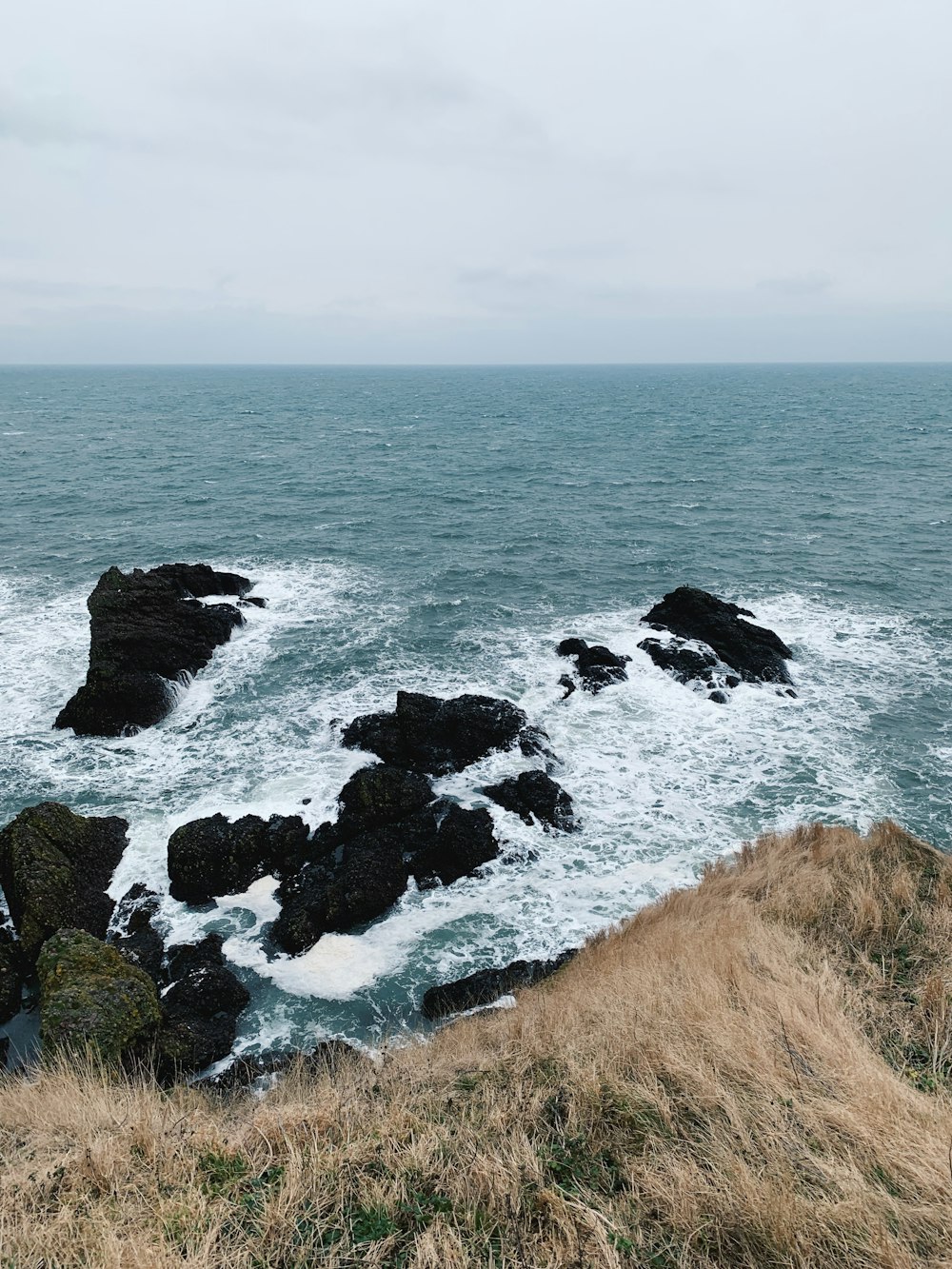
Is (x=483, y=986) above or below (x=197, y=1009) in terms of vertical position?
above

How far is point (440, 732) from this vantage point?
65.5 feet

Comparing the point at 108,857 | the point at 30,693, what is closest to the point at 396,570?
the point at 30,693

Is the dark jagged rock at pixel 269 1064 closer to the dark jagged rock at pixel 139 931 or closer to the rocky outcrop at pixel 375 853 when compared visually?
the rocky outcrop at pixel 375 853

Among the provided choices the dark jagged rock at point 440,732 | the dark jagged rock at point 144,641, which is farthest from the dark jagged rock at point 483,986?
the dark jagged rock at point 144,641

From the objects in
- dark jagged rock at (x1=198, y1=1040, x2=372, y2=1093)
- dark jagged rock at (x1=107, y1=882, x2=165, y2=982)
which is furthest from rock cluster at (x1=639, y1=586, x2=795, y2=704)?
dark jagged rock at (x1=107, y1=882, x2=165, y2=982)

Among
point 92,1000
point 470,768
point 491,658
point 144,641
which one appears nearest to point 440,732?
point 470,768

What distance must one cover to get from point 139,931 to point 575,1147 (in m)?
11.7

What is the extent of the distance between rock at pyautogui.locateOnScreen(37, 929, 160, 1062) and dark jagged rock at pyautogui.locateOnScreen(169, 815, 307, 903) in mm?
2896

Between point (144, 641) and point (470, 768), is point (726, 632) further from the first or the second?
point (144, 641)

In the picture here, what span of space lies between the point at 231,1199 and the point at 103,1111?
1976 millimetres

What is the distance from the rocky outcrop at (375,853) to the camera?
1462 centimetres

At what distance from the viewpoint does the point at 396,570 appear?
116ft

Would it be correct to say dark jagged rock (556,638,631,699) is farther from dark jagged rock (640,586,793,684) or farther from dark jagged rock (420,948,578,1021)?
dark jagged rock (420,948,578,1021)

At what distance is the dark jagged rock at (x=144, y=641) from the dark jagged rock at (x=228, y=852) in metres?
6.99
